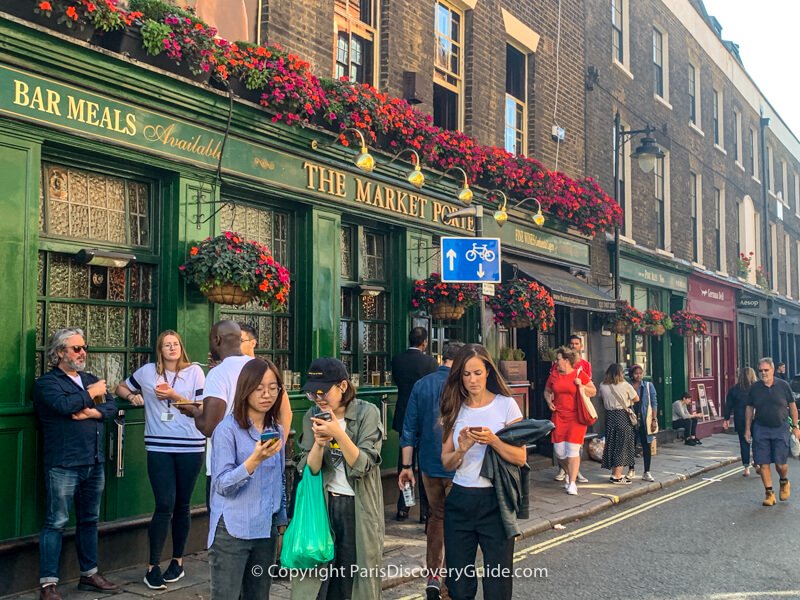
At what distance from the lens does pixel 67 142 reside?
713cm

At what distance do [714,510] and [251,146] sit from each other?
732 centimetres

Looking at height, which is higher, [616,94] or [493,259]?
[616,94]

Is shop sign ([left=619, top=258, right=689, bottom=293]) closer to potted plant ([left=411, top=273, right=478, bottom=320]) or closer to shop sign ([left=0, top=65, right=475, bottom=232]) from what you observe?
potted plant ([left=411, top=273, right=478, bottom=320])

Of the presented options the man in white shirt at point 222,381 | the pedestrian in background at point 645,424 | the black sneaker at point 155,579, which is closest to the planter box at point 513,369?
the pedestrian in background at point 645,424

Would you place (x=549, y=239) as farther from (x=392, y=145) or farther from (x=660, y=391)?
(x=660, y=391)

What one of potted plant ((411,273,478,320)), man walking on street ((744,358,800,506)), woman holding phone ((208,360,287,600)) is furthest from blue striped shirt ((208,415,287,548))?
man walking on street ((744,358,800,506))

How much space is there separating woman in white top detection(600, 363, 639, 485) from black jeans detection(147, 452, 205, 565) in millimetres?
7761

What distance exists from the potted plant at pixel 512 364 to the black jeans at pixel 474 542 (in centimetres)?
828

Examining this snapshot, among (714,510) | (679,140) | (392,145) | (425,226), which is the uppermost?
(679,140)

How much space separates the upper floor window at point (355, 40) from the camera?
1116 cm

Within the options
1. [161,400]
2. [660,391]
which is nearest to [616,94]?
[660,391]

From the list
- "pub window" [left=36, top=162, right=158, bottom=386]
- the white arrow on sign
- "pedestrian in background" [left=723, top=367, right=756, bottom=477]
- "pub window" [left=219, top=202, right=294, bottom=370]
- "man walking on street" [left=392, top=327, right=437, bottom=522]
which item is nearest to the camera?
"pub window" [left=36, top=162, right=158, bottom=386]

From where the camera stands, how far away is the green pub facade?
21.9 feet

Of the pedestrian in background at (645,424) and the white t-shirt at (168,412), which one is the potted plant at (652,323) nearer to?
the pedestrian in background at (645,424)
